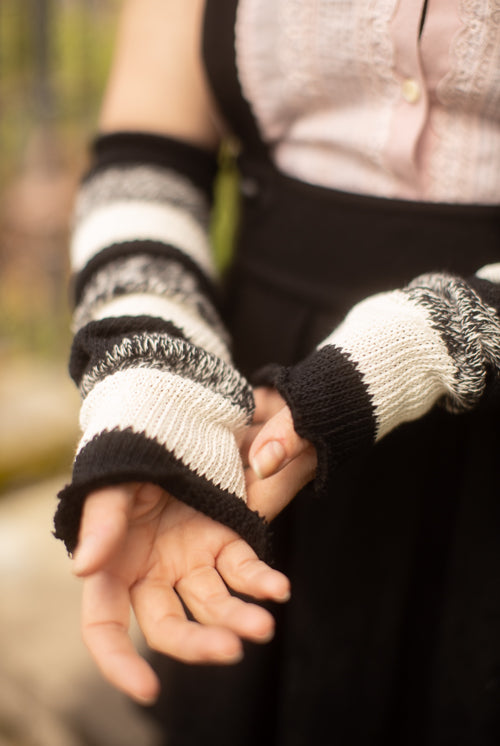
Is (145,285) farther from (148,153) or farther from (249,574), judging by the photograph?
(249,574)

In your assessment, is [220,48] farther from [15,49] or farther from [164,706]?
[15,49]

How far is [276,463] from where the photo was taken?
0.50 metres

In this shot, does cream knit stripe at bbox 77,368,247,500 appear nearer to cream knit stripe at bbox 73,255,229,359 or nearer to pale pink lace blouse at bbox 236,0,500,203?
cream knit stripe at bbox 73,255,229,359

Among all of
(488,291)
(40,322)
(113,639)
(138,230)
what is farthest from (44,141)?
(113,639)

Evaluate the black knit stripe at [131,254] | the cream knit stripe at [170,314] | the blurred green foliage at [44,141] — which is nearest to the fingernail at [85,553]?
the cream knit stripe at [170,314]

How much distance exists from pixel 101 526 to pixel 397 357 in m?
0.29

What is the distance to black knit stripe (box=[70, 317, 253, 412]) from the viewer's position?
565mm

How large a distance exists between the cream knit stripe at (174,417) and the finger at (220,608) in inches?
3.2

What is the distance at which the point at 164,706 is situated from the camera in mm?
972

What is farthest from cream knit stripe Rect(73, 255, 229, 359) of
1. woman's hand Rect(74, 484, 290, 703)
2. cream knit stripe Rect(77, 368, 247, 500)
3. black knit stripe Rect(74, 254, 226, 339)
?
woman's hand Rect(74, 484, 290, 703)

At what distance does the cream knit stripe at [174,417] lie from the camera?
1.66ft

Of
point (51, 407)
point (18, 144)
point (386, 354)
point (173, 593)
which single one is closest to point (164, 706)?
point (173, 593)

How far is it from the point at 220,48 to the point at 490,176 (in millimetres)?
345

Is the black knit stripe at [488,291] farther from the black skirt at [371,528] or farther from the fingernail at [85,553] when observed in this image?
the fingernail at [85,553]
